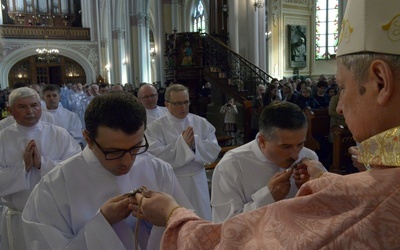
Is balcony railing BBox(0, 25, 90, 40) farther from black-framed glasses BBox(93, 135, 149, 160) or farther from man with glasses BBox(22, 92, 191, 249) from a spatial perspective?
black-framed glasses BBox(93, 135, 149, 160)

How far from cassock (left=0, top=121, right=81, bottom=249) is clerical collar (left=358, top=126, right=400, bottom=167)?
9.98 ft

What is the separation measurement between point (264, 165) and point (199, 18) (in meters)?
Answer: 22.4

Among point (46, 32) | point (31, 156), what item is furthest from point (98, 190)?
point (46, 32)

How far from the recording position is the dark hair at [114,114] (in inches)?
73.0

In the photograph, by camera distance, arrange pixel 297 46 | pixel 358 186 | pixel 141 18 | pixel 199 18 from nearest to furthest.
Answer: pixel 358 186
pixel 297 46
pixel 141 18
pixel 199 18

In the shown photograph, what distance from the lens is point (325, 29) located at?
2330 centimetres

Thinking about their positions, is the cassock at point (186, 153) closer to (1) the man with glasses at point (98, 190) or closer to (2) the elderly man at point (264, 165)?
(2) the elderly man at point (264, 165)

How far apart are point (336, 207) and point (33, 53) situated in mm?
32365

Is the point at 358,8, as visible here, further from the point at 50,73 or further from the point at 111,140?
the point at 50,73

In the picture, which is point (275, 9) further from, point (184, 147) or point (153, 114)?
point (184, 147)

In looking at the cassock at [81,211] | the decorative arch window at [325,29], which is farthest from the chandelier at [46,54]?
the cassock at [81,211]

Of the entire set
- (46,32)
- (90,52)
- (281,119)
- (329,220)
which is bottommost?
(329,220)

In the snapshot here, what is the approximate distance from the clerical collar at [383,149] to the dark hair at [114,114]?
45.9 inches

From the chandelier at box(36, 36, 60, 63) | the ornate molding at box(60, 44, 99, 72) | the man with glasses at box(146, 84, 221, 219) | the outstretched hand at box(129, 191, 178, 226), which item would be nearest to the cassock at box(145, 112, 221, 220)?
the man with glasses at box(146, 84, 221, 219)
